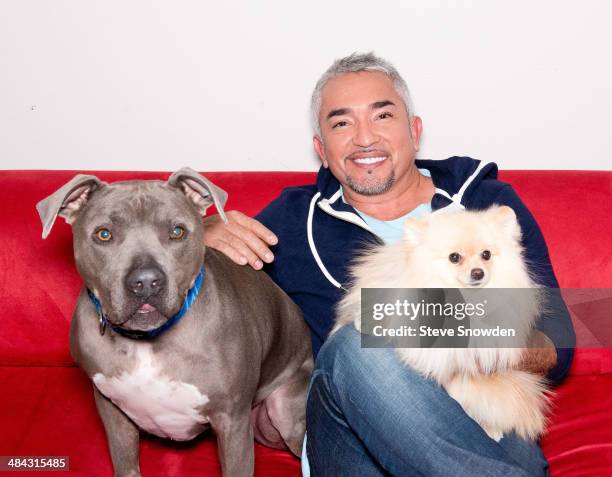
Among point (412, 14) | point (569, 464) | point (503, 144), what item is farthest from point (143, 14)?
point (569, 464)

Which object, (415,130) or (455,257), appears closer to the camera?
(455,257)

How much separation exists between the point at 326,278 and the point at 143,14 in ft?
4.68

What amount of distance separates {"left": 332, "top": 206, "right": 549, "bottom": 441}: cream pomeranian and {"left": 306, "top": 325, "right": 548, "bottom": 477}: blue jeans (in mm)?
57

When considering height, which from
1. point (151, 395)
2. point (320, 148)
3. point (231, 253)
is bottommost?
point (151, 395)

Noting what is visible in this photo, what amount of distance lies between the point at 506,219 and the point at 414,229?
0.76ft

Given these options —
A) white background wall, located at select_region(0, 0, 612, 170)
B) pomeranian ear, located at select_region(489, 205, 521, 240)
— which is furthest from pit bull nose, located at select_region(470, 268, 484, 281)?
white background wall, located at select_region(0, 0, 612, 170)

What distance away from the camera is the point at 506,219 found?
196 cm

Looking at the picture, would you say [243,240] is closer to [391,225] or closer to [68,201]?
[391,225]

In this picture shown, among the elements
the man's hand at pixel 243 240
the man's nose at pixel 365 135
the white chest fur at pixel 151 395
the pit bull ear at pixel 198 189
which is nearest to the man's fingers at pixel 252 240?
the man's hand at pixel 243 240

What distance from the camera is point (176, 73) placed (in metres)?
3.26

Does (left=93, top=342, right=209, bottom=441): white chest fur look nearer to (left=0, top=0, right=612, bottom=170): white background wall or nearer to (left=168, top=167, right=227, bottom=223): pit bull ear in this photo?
(left=168, top=167, right=227, bottom=223): pit bull ear

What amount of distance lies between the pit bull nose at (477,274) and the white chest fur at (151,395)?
814 millimetres

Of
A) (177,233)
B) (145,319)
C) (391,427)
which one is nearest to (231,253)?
(177,233)

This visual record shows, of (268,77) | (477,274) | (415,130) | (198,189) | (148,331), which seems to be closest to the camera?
(477,274)
